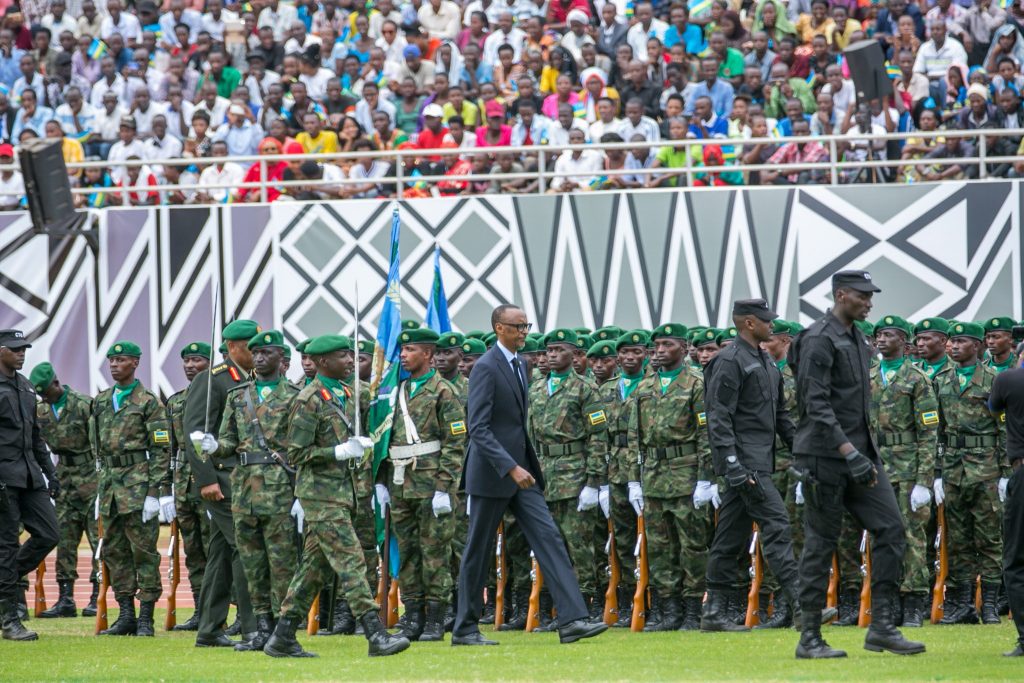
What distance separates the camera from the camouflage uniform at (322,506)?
32.9 feet

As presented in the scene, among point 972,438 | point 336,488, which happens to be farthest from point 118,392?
point 972,438

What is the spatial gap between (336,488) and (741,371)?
2.82 m

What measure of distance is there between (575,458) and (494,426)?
1912 millimetres

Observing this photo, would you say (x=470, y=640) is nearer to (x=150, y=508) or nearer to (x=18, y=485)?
(x=150, y=508)

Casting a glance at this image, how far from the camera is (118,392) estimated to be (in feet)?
42.9

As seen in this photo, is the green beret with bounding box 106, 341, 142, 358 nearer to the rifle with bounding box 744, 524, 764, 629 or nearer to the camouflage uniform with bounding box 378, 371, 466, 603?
the camouflage uniform with bounding box 378, 371, 466, 603

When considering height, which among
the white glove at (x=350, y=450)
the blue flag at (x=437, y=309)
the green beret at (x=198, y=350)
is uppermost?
the blue flag at (x=437, y=309)

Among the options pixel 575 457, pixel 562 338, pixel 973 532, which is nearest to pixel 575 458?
pixel 575 457

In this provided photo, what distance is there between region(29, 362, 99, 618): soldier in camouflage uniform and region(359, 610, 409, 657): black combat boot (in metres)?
4.87

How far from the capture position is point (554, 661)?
9.85m

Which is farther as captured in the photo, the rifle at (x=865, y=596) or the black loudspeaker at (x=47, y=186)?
the black loudspeaker at (x=47, y=186)

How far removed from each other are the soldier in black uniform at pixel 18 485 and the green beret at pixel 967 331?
23.5 feet

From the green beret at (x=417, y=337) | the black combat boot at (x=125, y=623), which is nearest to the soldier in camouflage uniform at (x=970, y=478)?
the green beret at (x=417, y=337)

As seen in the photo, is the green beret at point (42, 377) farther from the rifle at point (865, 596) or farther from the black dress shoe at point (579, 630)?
the rifle at point (865, 596)
